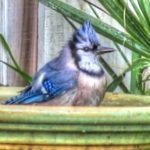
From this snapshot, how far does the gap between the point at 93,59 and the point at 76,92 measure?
0.20m

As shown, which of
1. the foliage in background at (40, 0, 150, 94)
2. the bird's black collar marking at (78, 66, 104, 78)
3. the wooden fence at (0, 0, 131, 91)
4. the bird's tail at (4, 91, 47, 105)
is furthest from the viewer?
the wooden fence at (0, 0, 131, 91)

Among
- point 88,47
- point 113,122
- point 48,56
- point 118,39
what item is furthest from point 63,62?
point 48,56

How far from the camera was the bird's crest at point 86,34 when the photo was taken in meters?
1.76

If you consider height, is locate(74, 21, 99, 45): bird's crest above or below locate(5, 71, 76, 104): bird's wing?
above

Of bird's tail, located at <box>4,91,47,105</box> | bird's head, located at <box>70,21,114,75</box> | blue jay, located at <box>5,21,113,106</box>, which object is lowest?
bird's tail, located at <box>4,91,47,105</box>

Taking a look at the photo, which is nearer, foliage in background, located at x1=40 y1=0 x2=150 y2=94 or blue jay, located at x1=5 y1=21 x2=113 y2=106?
blue jay, located at x1=5 y1=21 x2=113 y2=106

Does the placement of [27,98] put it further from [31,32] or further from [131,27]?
[31,32]

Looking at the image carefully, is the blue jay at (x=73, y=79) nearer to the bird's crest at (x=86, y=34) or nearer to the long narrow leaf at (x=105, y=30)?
the bird's crest at (x=86, y=34)

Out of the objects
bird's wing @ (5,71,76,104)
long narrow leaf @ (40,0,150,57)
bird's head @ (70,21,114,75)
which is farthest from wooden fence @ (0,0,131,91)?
bird's wing @ (5,71,76,104)

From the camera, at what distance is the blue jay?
166 cm

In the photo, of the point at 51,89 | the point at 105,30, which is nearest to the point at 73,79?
the point at 51,89

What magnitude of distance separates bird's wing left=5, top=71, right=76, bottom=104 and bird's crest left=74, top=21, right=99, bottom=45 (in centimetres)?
13

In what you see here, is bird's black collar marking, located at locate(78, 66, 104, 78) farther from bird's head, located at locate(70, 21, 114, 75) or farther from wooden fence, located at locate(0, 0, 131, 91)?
wooden fence, located at locate(0, 0, 131, 91)

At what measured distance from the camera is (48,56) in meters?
2.75
